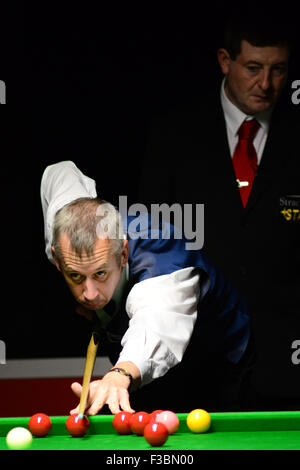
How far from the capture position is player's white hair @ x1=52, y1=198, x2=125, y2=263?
3.85 meters

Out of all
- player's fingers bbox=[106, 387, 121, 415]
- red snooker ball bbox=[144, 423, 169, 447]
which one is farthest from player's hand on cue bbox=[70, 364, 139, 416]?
red snooker ball bbox=[144, 423, 169, 447]

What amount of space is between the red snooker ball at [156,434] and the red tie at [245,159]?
2049 mm

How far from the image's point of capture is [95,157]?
4574 mm

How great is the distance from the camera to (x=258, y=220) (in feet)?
13.5

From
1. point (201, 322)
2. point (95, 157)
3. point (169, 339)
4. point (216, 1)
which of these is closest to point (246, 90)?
point (216, 1)

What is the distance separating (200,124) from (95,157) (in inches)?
25.0

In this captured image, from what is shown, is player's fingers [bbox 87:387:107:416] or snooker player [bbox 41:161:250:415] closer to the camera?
player's fingers [bbox 87:387:107:416]

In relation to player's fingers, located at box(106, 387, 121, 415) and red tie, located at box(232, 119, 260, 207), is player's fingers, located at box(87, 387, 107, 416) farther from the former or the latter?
red tie, located at box(232, 119, 260, 207)

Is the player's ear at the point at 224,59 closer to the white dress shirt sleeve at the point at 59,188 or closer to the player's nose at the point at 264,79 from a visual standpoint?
the player's nose at the point at 264,79

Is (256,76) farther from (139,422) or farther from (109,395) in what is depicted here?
(139,422)

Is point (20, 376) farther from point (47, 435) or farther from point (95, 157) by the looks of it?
point (47, 435)

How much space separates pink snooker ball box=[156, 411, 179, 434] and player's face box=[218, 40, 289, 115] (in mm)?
2174

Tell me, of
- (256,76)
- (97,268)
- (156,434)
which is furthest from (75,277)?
(156,434)

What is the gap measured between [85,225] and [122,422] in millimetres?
1544
